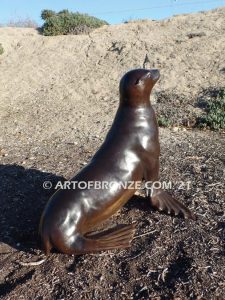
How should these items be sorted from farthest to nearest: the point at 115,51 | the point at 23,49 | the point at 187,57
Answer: the point at 23,49 < the point at 115,51 < the point at 187,57

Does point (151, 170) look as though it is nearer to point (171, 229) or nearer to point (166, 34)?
point (171, 229)

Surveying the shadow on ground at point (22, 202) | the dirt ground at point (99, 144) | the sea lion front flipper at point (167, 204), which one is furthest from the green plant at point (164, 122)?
the sea lion front flipper at point (167, 204)

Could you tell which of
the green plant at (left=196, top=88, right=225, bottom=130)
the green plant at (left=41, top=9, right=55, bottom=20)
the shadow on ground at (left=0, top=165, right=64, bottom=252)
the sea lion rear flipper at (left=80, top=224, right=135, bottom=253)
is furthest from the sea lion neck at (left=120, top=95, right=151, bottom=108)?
the green plant at (left=41, top=9, right=55, bottom=20)

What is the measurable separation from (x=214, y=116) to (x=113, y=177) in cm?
451

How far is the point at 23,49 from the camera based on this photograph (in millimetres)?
13844

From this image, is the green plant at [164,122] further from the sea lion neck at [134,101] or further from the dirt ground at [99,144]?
the sea lion neck at [134,101]

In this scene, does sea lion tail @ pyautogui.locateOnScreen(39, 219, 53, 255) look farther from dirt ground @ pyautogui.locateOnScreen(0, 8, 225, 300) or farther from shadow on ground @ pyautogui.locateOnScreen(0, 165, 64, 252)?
shadow on ground @ pyautogui.locateOnScreen(0, 165, 64, 252)

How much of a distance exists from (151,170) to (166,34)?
9238 mm

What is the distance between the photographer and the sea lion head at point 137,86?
12.8ft

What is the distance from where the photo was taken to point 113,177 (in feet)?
12.7

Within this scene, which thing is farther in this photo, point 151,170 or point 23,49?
point 23,49

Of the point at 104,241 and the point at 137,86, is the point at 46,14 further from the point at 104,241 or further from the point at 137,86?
the point at 104,241

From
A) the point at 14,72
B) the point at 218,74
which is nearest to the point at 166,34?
the point at 218,74

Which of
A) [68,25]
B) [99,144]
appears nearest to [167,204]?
[99,144]
